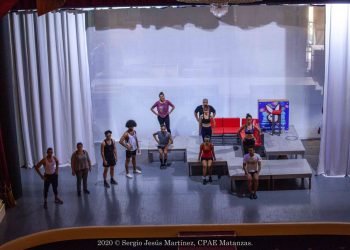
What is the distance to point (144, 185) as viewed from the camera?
1408 cm

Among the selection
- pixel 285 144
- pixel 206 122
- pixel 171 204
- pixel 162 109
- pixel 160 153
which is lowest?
pixel 171 204

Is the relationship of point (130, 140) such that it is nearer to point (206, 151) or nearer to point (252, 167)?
point (206, 151)

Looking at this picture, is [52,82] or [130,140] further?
[52,82]

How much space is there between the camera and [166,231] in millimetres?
10594

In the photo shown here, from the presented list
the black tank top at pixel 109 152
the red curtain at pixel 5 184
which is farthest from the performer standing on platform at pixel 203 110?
the red curtain at pixel 5 184

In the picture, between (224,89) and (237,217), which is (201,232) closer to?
(237,217)

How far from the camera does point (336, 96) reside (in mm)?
14117

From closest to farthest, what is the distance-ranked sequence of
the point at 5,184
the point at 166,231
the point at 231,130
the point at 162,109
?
the point at 166,231, the point at 5,184, the point at 162,109, the point at 231,130

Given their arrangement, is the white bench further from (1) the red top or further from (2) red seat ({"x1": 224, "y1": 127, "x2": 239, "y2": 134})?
(2) red seat ({"x1": 224, "y1": 127, "x2": 239, "y2": 134})

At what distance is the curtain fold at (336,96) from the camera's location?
535 inches

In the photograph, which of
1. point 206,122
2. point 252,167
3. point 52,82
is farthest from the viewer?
point 206,122

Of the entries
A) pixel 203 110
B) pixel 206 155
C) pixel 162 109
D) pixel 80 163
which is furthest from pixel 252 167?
pixel 80 163

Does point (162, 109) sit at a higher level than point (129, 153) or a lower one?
higher

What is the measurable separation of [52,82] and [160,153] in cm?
305
